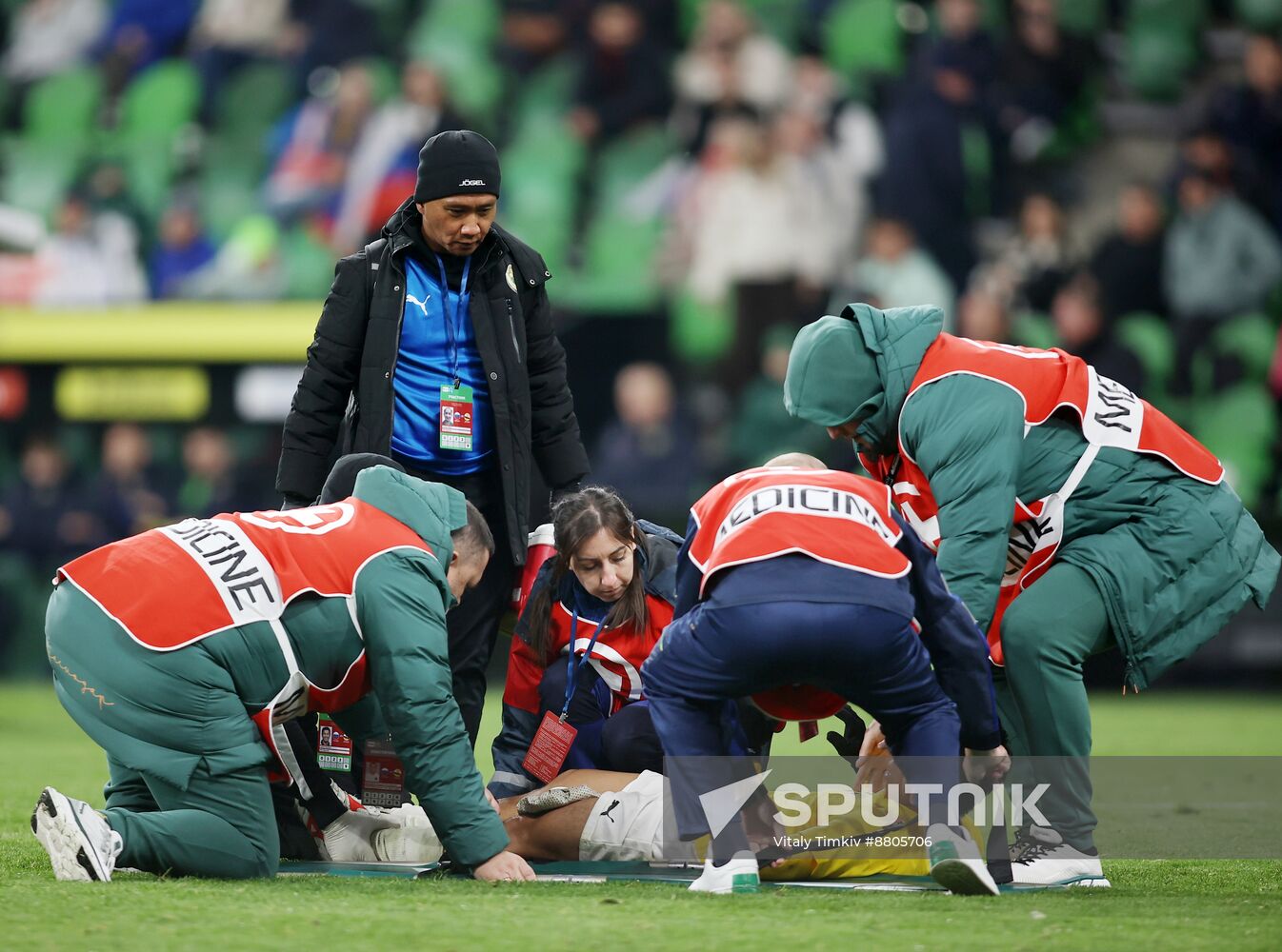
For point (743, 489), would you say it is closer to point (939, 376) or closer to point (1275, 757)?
point (939, 376)

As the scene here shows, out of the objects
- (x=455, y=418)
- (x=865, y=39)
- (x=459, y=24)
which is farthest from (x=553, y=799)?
(x=459, y=24)

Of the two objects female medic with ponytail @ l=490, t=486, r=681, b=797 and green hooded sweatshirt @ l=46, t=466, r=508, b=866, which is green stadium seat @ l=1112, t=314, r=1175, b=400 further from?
green hooded sweatshirt @ l=46, t=466, r=508, b=866

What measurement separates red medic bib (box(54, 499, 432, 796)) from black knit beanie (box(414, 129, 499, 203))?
4.13 ft

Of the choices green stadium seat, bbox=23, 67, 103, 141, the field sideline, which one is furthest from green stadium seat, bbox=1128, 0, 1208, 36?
the field sideline

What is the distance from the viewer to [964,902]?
3711 mm

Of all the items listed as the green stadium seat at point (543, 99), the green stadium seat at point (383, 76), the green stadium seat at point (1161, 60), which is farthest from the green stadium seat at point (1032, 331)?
the green stadium seat at point (383, 76)

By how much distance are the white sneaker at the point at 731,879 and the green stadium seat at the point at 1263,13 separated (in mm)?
8603

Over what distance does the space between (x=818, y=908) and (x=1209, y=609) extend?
148 centimetres

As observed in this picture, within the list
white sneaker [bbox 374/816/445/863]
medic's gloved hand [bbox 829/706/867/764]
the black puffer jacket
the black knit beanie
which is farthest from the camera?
the black puffer jacket

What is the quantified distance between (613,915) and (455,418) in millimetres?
2015

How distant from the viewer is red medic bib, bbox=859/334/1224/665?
4344mm

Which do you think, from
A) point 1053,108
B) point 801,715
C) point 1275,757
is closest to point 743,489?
point 801,715

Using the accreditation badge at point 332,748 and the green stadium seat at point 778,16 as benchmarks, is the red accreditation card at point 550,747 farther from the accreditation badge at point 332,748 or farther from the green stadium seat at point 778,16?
the green stadium seat at point 778,16

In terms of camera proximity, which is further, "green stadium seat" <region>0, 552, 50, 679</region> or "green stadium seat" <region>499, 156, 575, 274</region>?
"green stadium seat" <region>499, 156, 575, 274</region>
